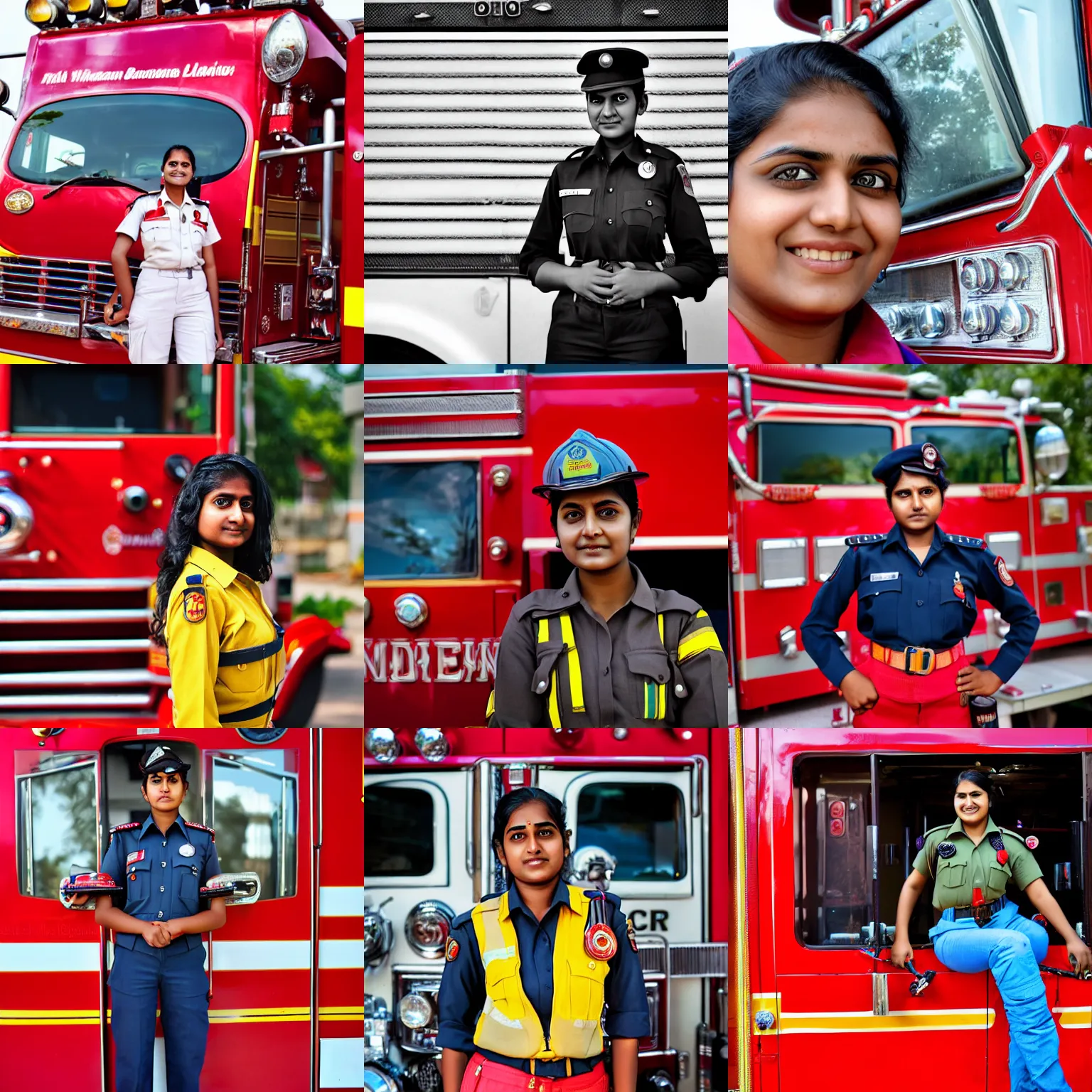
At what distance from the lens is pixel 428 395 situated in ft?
13.5

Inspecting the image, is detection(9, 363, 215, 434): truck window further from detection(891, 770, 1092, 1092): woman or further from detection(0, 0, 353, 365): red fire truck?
detection(891, 770, 1092, 1092): woman

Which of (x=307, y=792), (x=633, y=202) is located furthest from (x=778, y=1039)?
(x=633, y=202)

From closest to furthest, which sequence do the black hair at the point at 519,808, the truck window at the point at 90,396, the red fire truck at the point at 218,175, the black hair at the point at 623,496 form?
1. the black hair at the point at 519,808
2. the black hair at the point at 623,496
3. the red fire truck at the point at 218,175
4. the truck window at the point at 90,396

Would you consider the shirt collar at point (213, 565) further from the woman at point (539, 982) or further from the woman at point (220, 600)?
the woman at point (539, 982)

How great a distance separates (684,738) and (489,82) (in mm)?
2571

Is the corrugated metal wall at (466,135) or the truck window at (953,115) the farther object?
the corrugated metal wall at (466,135)

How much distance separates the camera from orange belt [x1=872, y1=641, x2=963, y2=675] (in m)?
3.66

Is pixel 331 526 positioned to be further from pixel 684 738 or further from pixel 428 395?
pixel 684 738

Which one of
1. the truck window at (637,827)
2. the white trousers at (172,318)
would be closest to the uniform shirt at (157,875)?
the truck window at (637,827)

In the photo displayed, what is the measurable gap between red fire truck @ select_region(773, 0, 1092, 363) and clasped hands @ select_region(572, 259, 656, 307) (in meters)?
0.88

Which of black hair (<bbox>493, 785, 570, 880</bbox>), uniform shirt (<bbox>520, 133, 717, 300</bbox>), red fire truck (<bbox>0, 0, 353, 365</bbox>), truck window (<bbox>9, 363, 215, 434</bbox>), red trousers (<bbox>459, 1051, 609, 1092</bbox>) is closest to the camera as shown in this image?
red trousers (<bbox>459, 1051, 609, 1092</bbox>)

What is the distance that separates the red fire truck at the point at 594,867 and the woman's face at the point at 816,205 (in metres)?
1.67

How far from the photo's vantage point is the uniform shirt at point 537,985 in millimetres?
3465

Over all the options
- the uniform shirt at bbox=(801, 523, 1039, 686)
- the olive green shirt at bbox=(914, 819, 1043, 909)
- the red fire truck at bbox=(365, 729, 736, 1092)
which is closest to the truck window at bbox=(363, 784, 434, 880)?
the red fire truck at bbox=(365, 729, 736, 1092)
